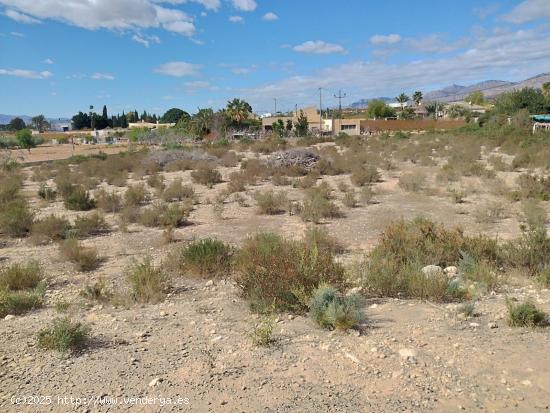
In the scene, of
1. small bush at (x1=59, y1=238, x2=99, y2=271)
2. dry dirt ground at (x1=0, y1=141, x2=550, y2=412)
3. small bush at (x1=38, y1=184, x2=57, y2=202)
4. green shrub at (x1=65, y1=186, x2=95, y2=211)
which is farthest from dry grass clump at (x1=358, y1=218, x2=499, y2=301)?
small bush at (x1=38, y1=184, x2=57, y2=202)

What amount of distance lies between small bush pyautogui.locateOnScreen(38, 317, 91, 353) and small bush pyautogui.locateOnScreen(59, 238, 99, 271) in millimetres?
4513

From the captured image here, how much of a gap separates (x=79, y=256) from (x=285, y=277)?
5.37m

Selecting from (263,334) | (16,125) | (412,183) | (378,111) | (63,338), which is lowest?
(412,183)

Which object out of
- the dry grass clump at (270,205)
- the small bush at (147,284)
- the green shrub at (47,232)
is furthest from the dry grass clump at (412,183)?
the small bush at (147,284)

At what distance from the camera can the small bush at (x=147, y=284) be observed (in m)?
7.60

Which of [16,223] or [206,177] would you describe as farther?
[206,177]

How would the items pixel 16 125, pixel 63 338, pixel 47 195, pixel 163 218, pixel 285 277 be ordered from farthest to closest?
pixel 16 125 → pixel 47 195 → pixel 163 218 → pixel 285 277 → pixel 63 338

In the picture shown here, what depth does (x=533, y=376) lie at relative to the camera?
14.8ft

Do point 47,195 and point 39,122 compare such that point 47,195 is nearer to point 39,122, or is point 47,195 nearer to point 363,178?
point 363,178

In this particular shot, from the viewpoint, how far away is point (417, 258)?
8.37 meters

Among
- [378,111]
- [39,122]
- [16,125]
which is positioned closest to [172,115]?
[39,122]

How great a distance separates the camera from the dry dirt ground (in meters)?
4.25

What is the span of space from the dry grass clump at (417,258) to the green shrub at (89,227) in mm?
8212

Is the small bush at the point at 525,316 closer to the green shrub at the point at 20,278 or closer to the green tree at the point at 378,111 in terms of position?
the green shrub at the point at 20,278
